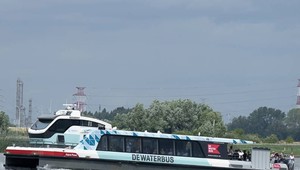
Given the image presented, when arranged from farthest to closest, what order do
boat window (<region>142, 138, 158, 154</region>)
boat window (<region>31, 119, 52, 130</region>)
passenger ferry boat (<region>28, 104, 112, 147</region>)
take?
boat window (<region>31, 119, 52, 130</region>) < passenger ferry boat (<region>28, 104, 112, 147</region>) < boat window (<region>142, 138, 158, 154</region>)

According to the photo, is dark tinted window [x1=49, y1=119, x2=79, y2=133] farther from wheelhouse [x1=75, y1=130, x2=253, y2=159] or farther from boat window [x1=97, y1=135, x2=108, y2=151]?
boat window [x1=97, y1=135, x2=108, y2=151]

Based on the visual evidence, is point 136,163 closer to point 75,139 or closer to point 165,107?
point 75,139

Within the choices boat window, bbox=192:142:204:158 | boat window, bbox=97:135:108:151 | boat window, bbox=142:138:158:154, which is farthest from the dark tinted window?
boat window, bbox=192:142:204:158

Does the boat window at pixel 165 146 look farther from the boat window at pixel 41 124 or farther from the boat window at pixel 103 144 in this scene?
the boat window at pixel 41 124

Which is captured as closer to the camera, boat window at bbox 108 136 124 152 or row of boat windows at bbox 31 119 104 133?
boat window at bbox 108 136 124 152

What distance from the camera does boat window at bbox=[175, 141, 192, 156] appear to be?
4903 cm

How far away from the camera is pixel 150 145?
48.8m

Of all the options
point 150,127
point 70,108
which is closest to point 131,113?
point 150,127

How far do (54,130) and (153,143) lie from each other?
5.48 metres

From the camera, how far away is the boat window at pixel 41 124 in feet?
167

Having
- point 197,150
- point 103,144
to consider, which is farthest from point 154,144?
point 103,144

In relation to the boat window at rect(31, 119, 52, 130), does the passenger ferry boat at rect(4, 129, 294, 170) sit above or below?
below

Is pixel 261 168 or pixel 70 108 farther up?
pixel 70 108

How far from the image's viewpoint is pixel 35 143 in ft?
158
